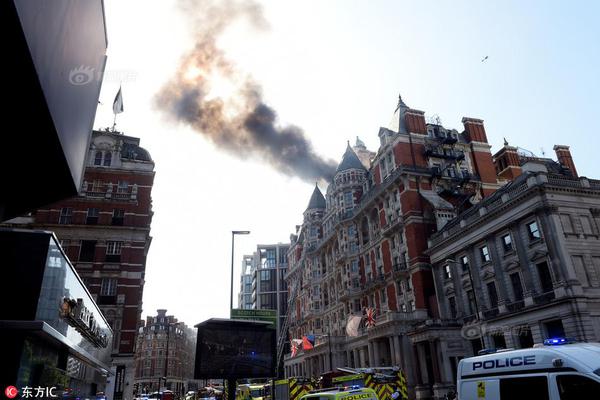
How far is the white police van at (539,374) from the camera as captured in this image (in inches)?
341

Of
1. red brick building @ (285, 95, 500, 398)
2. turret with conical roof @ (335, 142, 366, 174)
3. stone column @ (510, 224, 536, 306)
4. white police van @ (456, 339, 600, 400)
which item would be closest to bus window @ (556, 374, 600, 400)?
white police van @ (456, 339, 600, 400)

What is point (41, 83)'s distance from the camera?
6.64 meters

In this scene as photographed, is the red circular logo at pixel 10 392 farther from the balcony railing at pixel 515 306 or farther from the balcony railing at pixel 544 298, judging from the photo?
the balcony railing at pixel 515 306

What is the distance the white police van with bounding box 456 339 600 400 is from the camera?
28.5 feet

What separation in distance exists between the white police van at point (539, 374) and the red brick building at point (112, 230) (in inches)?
1352

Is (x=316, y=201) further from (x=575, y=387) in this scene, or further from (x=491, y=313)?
(x=575, y=387)

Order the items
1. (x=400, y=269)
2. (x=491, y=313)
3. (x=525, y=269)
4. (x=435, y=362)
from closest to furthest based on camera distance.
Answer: (x=525, y=269) < (x=491, y=313) < (x=435, y=362) < (x=400, y=269)

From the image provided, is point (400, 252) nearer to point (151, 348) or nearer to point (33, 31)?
point (33, 31)

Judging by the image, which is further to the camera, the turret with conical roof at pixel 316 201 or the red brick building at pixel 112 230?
the turret with conical roof at pixel 316 201

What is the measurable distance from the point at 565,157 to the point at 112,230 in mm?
55601

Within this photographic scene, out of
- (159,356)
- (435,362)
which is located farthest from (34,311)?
(159,356)

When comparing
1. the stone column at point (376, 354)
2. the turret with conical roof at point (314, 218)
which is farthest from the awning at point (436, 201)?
the turret with conical roof at point (314, 218)

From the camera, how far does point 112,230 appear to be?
41812 mm

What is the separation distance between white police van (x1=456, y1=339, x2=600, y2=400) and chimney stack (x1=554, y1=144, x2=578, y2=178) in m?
52.2
